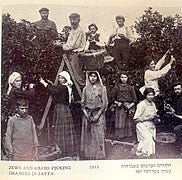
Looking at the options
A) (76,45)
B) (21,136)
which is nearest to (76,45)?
(76,45)

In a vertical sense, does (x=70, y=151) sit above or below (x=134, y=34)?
below

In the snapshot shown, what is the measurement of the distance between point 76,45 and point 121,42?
5 cm

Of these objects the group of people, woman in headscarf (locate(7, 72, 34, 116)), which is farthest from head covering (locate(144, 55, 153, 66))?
woman in headscarf (locate(7, 72, 34, 116))

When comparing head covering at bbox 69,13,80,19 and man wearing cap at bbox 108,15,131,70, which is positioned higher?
head covering at bbox 69,13,80,19

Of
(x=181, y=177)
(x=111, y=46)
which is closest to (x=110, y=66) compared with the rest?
(x=111, y=46)

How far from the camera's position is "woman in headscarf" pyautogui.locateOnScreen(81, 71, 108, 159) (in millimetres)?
406

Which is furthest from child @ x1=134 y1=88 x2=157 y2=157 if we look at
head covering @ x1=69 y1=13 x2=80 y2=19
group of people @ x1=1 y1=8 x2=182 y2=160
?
head covering @ x1=69 y1=13 x2=80 y2=19

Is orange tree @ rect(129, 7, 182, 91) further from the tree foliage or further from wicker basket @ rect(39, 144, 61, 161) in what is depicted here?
wicker basket @ rect(39, 144, 61, 161)

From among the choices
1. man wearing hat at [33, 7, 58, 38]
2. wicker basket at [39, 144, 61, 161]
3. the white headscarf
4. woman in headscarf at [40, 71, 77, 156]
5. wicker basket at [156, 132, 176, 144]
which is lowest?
wicker basket at [39, 144, 61, 161]

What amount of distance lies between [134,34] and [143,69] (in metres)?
0.04

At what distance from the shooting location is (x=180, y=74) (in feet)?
1.37

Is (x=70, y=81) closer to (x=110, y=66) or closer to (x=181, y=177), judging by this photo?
(x=110, y=66)

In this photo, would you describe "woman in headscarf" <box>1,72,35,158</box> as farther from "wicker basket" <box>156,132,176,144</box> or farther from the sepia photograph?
"wicker basket" <box>156,132,176,144</box>

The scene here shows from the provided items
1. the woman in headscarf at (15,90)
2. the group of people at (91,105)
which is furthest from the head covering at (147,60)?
the woman in headscarf at (15,90)
